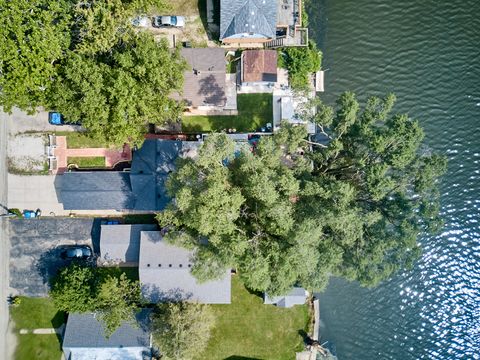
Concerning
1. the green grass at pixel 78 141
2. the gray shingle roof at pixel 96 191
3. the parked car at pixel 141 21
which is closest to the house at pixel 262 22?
the parked car at pixel 141 21

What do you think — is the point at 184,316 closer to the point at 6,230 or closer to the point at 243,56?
the point at 6,230

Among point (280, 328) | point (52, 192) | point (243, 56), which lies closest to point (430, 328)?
point (280, 328)

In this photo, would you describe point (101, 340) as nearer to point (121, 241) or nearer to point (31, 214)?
point (121, 241)

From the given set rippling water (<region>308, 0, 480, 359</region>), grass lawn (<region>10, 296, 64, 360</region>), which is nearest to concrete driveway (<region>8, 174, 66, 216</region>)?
grass lawn (<region>10, 296, 64, 360</region>)

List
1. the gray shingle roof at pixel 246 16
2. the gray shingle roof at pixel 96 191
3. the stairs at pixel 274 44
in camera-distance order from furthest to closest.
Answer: the stairs at pixel 274 44
the gray shingle roof at pixel 96 191
the gray shingle roof at pixel 246 16

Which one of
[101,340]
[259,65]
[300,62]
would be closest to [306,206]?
[259,65]

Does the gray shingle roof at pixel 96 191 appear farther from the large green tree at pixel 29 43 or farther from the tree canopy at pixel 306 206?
the large green tree at pixel 29 43

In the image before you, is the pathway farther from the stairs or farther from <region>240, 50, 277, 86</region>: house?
the stairs
